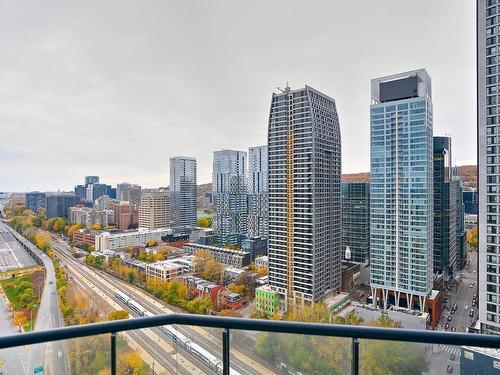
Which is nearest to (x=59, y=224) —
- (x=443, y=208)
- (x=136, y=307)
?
(x=136, y=307)

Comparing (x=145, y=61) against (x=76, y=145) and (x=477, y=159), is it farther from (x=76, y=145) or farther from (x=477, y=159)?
(x=477, y=159)

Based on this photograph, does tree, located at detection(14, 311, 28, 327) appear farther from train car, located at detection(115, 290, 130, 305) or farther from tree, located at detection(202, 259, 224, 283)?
tree, located at detection(202, 259, 224, 283)

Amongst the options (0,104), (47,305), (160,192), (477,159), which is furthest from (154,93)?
(160,192)

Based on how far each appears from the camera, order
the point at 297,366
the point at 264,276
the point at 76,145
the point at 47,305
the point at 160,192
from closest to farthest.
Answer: the point at 297,366 < the point at 47,305 < the point at 76,145 < the point at 264,276 < the point at 160,192

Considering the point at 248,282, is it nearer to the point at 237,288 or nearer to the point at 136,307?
the point at 237,288

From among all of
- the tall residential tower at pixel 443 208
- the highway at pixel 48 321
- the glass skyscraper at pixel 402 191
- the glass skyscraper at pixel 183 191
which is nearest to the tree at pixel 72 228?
the highway at pixel 48 321

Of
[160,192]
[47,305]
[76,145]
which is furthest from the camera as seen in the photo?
[160,192]
